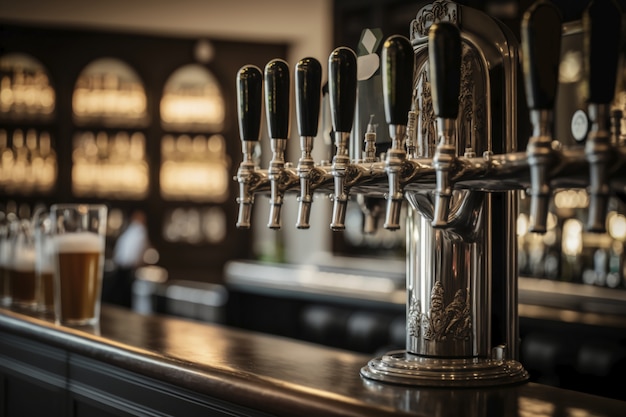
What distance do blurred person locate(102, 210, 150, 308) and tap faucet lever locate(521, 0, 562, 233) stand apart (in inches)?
250

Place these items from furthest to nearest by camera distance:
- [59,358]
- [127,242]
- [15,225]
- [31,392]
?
[127,242] → [15,225] → [31,392] → [59,358]

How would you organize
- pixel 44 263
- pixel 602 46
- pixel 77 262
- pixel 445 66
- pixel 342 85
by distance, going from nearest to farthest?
pixel 602 46
pixel 445 66
pixel 342 85
pixel 77 262
pixel 44 263

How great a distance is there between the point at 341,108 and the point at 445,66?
221mm

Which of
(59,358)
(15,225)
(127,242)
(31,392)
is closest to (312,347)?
(59,358)

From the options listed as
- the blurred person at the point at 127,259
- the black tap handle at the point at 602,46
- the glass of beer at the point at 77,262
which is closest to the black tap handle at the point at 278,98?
the black tap handle at the point at 602,46

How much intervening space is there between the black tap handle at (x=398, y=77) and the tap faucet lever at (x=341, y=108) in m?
0.10

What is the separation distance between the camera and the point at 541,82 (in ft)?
3.45

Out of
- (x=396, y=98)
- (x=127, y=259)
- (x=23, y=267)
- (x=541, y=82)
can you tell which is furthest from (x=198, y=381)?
(x=127, y=259)

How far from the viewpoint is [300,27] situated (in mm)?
9516

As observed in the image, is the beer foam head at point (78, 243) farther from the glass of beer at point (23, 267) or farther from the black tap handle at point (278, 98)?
the black tap handle at point (278, 98)

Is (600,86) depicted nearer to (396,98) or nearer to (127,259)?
(396,98)

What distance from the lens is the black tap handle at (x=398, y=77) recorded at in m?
1.20

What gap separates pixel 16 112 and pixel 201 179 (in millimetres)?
2028

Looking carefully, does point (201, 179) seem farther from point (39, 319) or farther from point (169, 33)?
point (39, 319)
